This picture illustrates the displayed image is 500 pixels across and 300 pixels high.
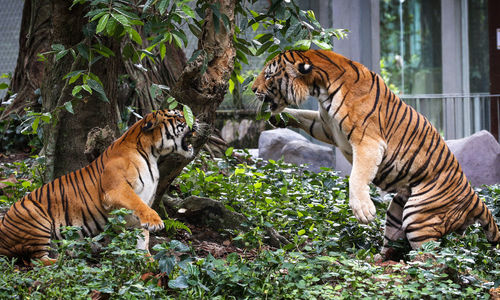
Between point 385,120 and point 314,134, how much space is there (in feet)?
1.89

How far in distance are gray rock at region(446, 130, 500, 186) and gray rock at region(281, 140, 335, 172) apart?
74.8 inches

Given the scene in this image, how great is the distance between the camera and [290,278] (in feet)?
11.5

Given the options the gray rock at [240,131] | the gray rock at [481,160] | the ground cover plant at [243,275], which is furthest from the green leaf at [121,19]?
the gray rock at [240,131]

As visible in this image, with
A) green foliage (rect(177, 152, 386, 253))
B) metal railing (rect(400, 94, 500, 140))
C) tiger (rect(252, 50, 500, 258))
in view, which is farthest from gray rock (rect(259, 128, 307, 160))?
tiger (rect(252, 50, 500, 258))

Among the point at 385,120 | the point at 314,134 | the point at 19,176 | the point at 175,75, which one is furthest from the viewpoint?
the point at 175,75

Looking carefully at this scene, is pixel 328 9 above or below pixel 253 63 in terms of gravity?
above

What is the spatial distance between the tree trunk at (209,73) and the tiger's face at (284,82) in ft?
0.87

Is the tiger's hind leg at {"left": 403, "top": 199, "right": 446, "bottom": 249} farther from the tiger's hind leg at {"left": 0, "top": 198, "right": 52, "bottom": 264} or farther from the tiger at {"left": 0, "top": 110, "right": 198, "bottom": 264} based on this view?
the tiger's hind leg at {"left": 0, "top": 198, "right": 52, "bottom": 264}

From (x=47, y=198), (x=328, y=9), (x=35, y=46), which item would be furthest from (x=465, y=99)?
(x=47, y=198)

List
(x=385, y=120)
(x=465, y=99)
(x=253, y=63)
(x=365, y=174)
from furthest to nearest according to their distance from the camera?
(x=465, y=99) < (x=253, y=63) < (x=385, y=120) < (x=365, y=174)

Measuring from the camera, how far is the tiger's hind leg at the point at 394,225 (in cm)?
455

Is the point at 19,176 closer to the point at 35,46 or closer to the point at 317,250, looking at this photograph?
the point at 35,46

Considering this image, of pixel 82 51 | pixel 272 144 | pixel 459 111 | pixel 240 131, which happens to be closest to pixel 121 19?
pixel 82 51

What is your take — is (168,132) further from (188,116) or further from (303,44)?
(303,44)
